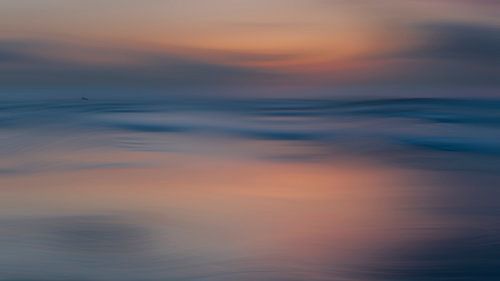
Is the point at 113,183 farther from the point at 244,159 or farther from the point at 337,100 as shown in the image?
the point at 337,100

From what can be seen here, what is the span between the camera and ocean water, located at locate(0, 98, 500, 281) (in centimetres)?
357

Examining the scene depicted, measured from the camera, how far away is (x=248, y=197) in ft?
15.5

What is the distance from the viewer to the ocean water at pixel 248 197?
3566 mm

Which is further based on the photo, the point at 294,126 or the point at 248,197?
the point at 294,126

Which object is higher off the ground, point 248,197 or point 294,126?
point 294,126

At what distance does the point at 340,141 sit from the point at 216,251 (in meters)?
2.96

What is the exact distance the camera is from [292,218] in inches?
169

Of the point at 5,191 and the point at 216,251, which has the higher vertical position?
the point at 5,191

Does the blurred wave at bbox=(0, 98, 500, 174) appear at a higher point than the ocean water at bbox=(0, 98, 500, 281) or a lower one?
higher

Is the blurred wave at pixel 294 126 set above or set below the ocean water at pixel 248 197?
above

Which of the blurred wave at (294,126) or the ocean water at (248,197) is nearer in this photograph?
the ocean water at (248,197)

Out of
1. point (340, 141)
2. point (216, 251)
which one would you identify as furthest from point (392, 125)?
point (216, 251)

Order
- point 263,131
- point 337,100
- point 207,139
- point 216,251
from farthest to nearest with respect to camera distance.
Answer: point 337,100 → point 263,131 → point 207,139 → point 216,251

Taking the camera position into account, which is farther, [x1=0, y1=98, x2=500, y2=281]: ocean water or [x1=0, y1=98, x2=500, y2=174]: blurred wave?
[x1=0, y1=98, x2=500, y2=174]: blurred wave
